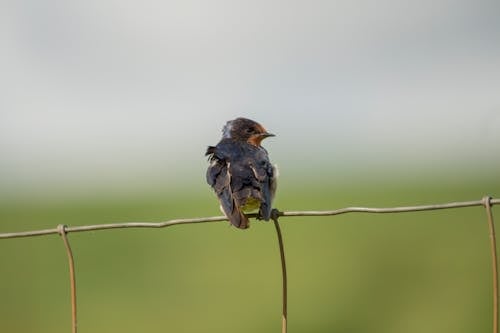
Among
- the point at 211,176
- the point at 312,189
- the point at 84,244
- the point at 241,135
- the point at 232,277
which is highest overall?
the point at 312,189

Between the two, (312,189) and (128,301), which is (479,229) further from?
(312,189)

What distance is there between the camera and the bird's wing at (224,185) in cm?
502

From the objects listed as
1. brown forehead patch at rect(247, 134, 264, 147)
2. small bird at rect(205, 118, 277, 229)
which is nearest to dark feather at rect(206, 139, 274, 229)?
small bird at rect(205, 118, 277, 229)

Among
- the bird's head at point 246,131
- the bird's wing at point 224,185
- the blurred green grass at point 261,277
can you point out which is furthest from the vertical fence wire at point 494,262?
the blurred green grass at point 261,277

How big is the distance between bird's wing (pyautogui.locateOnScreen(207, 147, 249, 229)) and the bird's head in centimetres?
67

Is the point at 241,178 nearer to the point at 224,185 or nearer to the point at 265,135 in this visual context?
the point at 224,185

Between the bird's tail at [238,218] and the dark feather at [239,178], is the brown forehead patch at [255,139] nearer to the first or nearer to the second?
the dark feather at [239,178]

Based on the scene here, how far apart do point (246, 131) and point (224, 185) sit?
4.02ft

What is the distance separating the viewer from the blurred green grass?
12.5 meters

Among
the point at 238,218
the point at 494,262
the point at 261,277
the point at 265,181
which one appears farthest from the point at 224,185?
the point at 261,277

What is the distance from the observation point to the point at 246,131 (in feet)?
21.3

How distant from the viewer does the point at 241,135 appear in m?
6.45

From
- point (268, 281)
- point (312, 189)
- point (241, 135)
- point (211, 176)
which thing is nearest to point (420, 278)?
point (268, 281)

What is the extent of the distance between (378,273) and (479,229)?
468 cm
